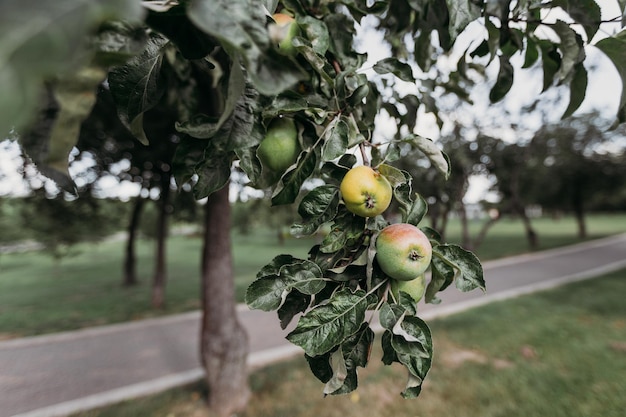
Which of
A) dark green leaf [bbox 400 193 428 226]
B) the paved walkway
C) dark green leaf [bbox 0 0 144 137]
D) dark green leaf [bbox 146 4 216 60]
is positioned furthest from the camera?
the paved walkway

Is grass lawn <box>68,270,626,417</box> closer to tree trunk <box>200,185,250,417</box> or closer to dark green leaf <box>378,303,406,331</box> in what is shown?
tree trunk <box>200,185,250,417</box>

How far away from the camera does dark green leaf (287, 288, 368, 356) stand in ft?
2.42

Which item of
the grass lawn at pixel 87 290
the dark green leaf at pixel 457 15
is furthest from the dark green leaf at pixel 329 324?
the grass lawn at pixel 87 290

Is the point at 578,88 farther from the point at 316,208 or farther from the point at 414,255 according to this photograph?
the point at 316,208

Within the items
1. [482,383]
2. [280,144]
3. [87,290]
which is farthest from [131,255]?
[280,144]

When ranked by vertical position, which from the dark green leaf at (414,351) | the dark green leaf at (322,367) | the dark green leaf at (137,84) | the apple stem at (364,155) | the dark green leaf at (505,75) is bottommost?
the dark green leaf at (322,367)

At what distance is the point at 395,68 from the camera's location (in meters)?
1.01

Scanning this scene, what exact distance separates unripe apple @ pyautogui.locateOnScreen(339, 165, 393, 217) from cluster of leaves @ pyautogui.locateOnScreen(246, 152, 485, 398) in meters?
0.04

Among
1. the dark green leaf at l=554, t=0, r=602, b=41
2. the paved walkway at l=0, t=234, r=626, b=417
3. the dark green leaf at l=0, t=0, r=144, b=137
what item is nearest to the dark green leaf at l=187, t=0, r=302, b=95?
the dark green leaf at l=0, t=0, r=144, b=137

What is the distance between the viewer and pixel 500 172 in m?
15.1

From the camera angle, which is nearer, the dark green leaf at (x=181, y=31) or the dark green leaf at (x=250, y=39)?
the dark green leaf at (x=250, y=39)

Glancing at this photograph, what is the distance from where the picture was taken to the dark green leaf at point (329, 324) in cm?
74

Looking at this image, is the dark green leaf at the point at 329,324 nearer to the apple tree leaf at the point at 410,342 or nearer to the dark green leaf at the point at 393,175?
the apple tree leaf at the point at 410,342

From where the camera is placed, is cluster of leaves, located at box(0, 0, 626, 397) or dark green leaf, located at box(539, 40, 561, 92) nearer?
cluster of leaves, located at box(0, 0, 626, 397)
